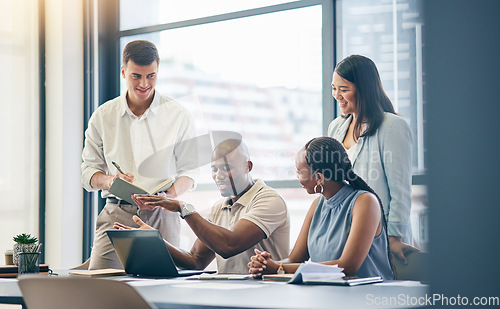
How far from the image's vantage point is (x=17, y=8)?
4691 millimetres

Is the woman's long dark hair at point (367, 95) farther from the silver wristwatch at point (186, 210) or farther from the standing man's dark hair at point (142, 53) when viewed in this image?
the standing man's dark hair at point (142, 53)

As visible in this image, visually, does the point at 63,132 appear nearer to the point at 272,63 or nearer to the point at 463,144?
the point at 272,63

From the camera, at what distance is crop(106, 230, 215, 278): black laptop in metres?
2.19

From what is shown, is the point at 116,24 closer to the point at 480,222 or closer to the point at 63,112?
the point at 63,112

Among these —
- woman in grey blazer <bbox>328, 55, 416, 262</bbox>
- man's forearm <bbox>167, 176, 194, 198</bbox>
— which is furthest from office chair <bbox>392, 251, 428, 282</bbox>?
man's forearm <bbox>167, 176, 194, 198</bbox>

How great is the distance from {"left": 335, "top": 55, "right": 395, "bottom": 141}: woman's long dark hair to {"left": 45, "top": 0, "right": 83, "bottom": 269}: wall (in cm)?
263

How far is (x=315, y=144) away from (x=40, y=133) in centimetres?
303

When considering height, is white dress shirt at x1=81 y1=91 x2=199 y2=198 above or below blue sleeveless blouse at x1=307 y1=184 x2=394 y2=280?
above

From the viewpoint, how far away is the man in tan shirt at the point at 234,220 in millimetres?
2482

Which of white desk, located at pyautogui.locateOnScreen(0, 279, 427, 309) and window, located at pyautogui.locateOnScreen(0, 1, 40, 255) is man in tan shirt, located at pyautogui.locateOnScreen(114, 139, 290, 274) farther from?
window, located at pyautogui.locateOnScreen(0, 1, 40, 255)

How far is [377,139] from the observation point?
2779 millimetres

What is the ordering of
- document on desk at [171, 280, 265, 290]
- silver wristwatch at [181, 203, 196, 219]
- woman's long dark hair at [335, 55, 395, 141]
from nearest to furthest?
1. document on desk at [171, 280, 265, 290]
2. silver wristwatch at [181, 203, 196, 219]
3. woman's long dark hair at [335, 55, 395, 141]

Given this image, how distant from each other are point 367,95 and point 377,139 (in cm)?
21

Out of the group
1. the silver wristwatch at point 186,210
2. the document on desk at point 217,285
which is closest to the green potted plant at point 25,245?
the silver wristwatch at point 186,210
